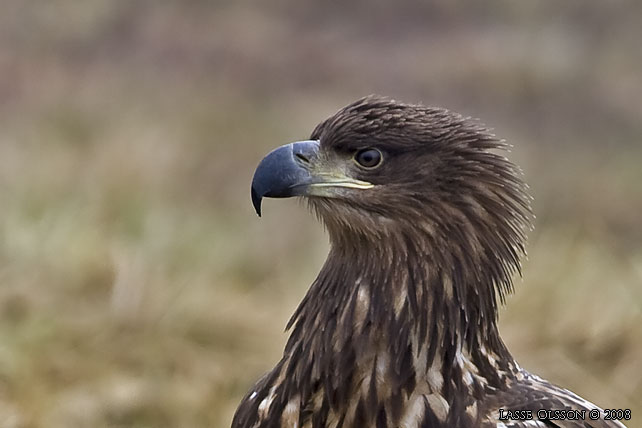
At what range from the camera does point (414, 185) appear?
11.2 feet

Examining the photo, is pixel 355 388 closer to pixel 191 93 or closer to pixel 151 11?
pixel 191 93

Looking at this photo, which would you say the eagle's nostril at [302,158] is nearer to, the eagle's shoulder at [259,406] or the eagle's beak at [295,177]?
the eagle's beak at [295,177]

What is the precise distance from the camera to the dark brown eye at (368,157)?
3.44 m

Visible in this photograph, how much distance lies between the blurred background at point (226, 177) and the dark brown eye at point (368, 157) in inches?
97.3

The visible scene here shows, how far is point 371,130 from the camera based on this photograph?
3428 mm

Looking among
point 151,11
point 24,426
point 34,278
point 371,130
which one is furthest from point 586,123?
point 371,130

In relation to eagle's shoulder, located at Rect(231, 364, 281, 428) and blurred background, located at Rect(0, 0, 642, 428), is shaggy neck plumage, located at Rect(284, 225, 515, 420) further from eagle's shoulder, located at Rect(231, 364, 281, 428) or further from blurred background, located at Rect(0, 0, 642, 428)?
blurred background, located at Rect(0, 0, 642, 428)

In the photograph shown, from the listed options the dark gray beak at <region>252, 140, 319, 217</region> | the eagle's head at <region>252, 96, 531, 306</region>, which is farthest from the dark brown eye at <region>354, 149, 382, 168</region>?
the dark gray beak at <region>252, 140, 319, 217</region>

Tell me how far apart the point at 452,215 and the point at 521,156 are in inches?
377

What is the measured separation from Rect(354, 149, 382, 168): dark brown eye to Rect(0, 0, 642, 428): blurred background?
2.47 m

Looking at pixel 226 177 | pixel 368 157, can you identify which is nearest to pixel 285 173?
pixel 368 157

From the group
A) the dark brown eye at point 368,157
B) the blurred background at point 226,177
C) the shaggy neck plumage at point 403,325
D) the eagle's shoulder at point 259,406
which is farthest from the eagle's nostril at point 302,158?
the blurred background at point 226,177

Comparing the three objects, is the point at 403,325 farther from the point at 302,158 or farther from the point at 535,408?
the point at 302,158

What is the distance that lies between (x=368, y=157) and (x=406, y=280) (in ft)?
1.27
